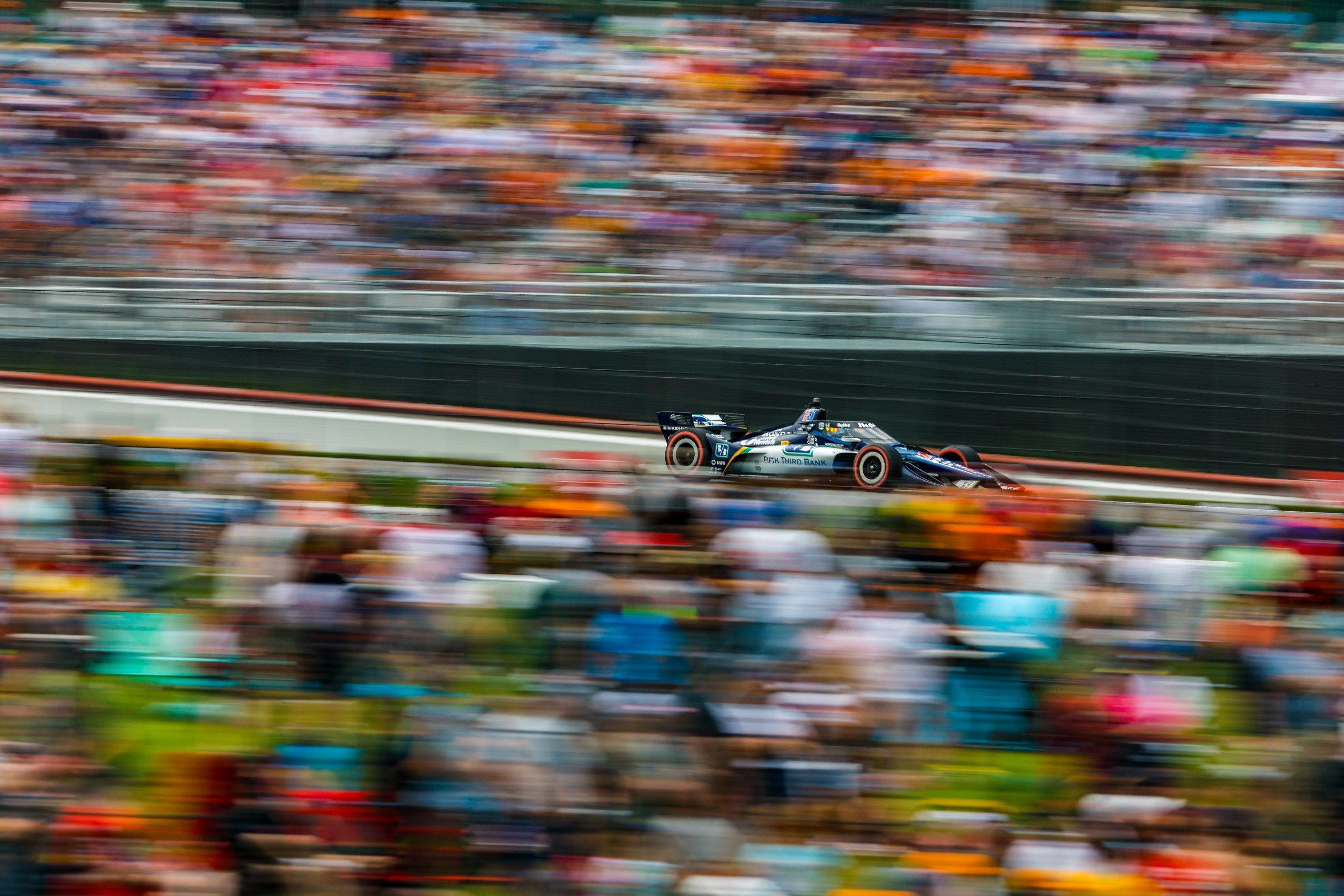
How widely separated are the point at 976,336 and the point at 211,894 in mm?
7269

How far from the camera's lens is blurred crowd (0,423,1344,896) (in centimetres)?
386

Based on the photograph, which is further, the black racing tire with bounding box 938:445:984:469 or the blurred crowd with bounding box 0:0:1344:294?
the blurred crowd with bounding box 0:0:1344:294

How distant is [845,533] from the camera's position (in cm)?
409

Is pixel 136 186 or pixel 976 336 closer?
pixel 976 336

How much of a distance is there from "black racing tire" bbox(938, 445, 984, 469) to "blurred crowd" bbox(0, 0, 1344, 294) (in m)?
1.17

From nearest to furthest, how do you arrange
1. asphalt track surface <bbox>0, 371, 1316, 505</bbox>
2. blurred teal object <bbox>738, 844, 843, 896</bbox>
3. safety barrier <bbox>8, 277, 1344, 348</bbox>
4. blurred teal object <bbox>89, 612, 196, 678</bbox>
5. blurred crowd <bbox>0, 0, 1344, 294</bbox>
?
1. blurred teal object <bbox>738, 844, 843, 896</bbox>
2. blurred teal object <bbox>89, 612, 196, 678</bbox>
3. safety barrier <bbox>8, 277, 1344, 348</bbox>
4. blurred crowd <bbox>0, 0, 1344, 294</bbox>
5. asphalt track surface <bbox>0, 371, 1316, 505</bbox>

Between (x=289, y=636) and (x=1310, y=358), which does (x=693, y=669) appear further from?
(x=1310, y=358)

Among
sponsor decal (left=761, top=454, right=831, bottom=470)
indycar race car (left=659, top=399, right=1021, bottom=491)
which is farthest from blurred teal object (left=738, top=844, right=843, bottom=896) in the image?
sponsor decal (left=761, top=454, right=831, bottom=470)

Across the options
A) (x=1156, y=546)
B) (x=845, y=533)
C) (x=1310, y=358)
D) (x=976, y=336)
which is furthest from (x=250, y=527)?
(x=1310, y=358)

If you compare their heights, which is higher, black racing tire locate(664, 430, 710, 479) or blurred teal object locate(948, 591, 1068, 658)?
blurred teal object locate(948, 591, 1068, 658)

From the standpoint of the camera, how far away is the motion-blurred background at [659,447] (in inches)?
153

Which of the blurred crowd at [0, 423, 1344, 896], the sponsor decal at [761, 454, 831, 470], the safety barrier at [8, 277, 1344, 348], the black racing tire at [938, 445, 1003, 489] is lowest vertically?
the sponsor decal at [761, 454, 831, 470]

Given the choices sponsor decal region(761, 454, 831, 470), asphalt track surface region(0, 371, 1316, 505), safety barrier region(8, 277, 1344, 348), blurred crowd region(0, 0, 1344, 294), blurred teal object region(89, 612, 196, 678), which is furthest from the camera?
asphalt track surface region(0, 371, 1316, 505)

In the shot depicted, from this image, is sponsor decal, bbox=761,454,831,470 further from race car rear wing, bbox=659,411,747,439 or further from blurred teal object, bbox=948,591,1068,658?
blurred teal object, bbox=948,591,1068,658
